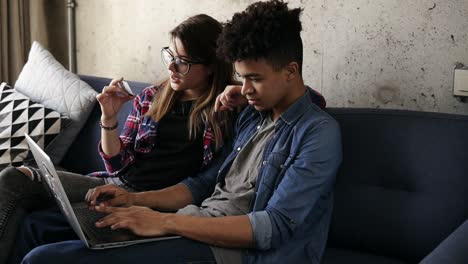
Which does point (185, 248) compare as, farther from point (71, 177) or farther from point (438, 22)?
point (438, 22)

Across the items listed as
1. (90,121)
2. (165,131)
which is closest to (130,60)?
(90,121)

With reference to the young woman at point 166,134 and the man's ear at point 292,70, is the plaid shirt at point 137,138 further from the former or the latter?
the man's ear at point 292,70

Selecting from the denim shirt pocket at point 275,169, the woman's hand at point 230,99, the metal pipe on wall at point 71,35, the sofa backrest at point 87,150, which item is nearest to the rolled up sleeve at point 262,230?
the denim shirt pocket at point 275,169

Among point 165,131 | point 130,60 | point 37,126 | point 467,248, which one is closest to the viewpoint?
point 467,248

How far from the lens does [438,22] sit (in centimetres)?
196

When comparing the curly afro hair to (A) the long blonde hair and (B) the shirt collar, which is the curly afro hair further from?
(A) the long blonde hair

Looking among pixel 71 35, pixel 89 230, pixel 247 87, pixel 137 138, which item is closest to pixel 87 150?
pixel 137 138

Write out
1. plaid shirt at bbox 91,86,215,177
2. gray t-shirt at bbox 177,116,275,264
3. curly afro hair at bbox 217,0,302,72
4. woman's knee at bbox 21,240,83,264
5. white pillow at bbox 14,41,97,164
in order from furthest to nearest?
white pillow at bbox 14,41,97,164 → plaid shirt at bbox 91,86,215,177 → gray t-shirt at bbox 177,116,275,264 → curly afro hair at bbox 217,0,302,72 → woman's knee at bbox 21,240,83,264

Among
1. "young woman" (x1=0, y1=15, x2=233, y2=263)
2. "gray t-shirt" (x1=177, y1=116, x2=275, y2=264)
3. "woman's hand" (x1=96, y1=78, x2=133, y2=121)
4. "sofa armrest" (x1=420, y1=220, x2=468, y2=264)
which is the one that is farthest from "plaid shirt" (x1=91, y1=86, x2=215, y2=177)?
"sofa armrest" (x1=420, y1=220, x2=468, y2=264)

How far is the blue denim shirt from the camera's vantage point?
1.60 metres

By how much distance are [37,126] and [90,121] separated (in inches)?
8.7

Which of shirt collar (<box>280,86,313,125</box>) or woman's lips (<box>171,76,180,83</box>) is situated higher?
woman's lips (<box>171,76,180,83</box>)

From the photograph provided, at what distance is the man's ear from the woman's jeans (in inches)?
32.3

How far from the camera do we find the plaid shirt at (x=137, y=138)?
2150 mm
